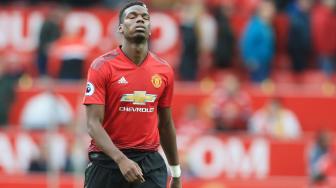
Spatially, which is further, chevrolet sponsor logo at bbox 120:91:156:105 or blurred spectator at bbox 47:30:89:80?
blurred spectator at bbox 47:30:89:80

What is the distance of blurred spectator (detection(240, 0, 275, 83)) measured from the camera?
19.8 m

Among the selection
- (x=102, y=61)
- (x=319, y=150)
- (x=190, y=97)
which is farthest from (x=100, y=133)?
(x=190, y=97)

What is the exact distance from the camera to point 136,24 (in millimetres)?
9016

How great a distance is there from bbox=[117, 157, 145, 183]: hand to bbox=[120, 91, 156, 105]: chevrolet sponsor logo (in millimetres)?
477

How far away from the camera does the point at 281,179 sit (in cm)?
1705

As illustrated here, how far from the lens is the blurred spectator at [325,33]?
2025 centimetres

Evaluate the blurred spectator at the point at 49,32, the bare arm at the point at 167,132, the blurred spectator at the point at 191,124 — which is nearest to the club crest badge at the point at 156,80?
the bare arm at the point at 167,132

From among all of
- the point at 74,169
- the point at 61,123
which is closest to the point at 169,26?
the point at 61,123

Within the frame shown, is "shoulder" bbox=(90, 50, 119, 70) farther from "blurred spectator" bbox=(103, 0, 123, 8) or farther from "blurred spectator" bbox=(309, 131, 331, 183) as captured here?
"blurred spectator" bbox=(103, 0, 123, 8)

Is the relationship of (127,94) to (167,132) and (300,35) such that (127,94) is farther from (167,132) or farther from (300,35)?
(300,35)

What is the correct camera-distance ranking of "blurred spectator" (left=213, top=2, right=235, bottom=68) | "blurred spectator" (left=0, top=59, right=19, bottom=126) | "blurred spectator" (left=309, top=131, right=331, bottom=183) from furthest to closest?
1. "blurred spectator" (left=213, top=2, right=235, bottom=68)
2. "blurred spectator" (left=0, top=59, right=19, bottom=126)
3. "blurred spectator" (left=309, top=131, right=331, bottom=183)

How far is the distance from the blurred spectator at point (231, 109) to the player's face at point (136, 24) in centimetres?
874

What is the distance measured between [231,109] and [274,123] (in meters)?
0.77

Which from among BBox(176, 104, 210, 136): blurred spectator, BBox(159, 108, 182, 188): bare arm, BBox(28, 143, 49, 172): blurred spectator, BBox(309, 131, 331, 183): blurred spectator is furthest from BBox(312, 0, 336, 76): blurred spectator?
BBox(159, 108, 182, 188): bare arm
